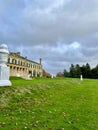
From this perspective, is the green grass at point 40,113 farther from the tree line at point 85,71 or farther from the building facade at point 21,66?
the tree line at point 85,71

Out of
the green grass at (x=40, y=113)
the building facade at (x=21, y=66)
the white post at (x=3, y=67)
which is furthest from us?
the building facade at (x=21, y=66)

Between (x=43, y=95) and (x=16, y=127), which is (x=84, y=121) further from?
(x=43, y=95)

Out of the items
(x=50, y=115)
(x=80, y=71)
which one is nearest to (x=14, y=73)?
(x=80, y=71)

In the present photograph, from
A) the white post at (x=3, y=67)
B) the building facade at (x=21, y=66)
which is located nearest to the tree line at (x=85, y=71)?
the building facade at (x=21, y=66)

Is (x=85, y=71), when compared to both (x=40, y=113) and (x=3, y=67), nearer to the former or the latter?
(x=3, y=67)

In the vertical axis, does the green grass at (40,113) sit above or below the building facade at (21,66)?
below

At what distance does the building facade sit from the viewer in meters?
62.8

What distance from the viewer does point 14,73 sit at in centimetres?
6334

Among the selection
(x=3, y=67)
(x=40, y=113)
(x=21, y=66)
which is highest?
(x=21, y=66)

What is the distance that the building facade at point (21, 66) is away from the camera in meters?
62.8

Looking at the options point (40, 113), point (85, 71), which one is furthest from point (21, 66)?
point (40, 113)

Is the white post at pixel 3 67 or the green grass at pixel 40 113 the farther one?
the white post at pixel 3 67

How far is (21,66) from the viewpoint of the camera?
6912 centimetres

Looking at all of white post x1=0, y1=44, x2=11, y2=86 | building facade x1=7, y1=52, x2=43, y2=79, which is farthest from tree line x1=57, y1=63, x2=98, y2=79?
white post x1=0, y1=44, x2=11, y2=86
